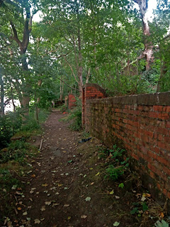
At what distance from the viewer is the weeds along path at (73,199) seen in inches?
99.2

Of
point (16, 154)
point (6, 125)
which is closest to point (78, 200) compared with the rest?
point (16, 154)

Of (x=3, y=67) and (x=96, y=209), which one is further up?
(x=3, y=67)

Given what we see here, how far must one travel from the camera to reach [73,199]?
3.15 m

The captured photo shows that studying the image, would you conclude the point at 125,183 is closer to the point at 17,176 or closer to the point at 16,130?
the point at 17,176

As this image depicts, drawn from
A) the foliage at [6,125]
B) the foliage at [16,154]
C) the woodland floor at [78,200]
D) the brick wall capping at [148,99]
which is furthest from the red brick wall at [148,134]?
the foliage at [6,125]

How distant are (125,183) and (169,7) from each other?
4.56m

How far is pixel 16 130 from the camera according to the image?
8.65 meters

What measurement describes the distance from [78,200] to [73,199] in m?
0.13

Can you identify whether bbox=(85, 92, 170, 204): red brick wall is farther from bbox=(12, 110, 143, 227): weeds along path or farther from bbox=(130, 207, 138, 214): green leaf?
bbox=(12, 110, 143, 227): weeds along path

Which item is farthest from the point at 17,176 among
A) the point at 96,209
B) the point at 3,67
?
A: the point at 3,67

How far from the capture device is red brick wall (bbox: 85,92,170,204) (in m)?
2.21

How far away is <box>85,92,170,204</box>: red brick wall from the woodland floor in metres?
0.34

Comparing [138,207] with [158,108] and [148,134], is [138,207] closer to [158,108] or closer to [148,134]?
[148,134]

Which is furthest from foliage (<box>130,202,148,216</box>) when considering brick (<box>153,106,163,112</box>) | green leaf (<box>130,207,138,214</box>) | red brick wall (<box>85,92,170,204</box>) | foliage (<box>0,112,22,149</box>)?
foliage (<box>0,112,22,149</box>)
